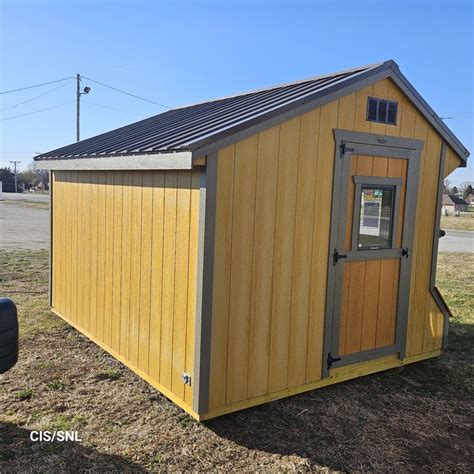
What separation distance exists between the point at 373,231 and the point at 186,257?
1.83 metres

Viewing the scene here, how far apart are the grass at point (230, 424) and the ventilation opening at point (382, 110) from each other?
7.99 feet

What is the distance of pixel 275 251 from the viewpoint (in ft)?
13.0

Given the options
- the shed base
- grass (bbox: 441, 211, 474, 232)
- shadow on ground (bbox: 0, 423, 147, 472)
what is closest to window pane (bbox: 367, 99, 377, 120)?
the shed base

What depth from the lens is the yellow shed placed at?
3.69 m

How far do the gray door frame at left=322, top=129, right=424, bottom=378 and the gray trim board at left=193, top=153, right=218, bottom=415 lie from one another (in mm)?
→ 1199

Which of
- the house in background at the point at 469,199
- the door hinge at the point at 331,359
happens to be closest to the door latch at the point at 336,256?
the door hinge at the point at 331,359

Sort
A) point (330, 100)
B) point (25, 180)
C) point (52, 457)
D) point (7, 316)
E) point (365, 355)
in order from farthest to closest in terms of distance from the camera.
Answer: point (25, 180)
point (365, 355)
point (330, 100)
point (52, 457)
point (7, 316)

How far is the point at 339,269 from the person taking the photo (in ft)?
14.3

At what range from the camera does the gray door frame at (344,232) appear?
13.9 ft

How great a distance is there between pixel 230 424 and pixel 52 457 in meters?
1.27

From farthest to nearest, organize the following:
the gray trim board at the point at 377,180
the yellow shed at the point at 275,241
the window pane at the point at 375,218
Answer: the window pane at the point at 375,218 → the gray trim board at the point at 377,180 → the yellow shed at the point at 275,241

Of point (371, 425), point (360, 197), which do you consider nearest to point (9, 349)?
point (371, 425)

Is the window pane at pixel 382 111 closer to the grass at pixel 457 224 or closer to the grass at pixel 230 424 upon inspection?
the grass at pixel 230 424

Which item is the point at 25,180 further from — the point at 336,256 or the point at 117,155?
the point at 336,256
